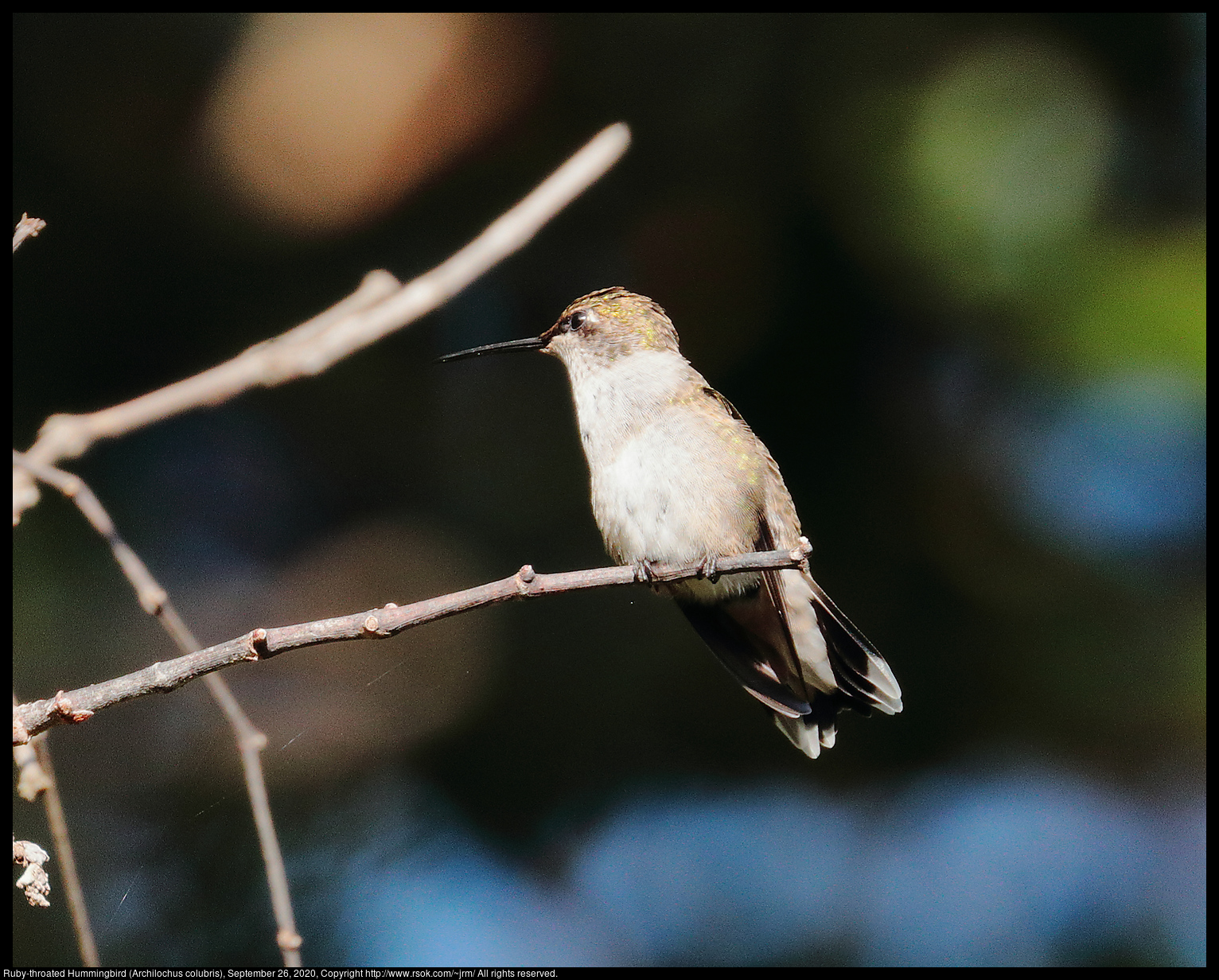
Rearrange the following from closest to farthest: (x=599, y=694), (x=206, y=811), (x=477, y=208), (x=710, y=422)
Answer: (x=710, y=422)
(x=206, y=811)
(x=477, y=208)
(x=599, y=694)

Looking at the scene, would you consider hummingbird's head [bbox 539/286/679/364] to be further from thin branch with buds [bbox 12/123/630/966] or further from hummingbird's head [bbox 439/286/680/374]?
thin branch with buds [bbox 12/123/630/966]

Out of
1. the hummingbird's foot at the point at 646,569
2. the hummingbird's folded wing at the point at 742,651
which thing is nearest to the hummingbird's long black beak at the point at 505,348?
the hummingbird's foot at the point at 646,569

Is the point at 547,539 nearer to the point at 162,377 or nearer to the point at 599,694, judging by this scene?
the point at 599,694

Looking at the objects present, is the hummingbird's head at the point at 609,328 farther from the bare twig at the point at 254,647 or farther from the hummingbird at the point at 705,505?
the bare twig at the point at 254,647

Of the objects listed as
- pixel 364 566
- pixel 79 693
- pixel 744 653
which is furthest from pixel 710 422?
pixel 364 566

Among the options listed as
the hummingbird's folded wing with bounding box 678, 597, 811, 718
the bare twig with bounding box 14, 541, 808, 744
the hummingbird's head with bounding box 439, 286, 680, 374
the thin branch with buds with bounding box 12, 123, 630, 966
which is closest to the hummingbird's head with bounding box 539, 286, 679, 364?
the hummingbird's head with bounding box 439, 286, 680, 374

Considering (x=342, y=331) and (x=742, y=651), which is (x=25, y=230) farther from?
(x=742, y=651)
